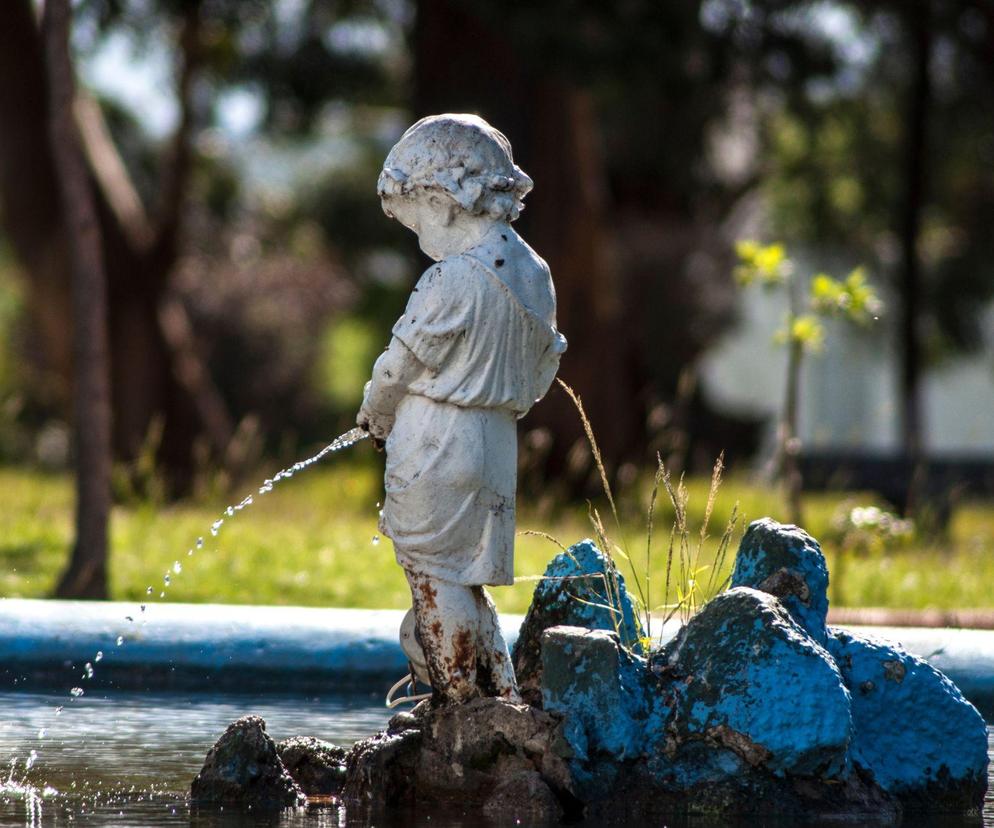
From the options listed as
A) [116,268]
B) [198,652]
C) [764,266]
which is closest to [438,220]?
[198,652]

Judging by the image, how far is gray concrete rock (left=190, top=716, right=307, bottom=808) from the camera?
12.7 ft

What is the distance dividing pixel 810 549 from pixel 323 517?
714 cm

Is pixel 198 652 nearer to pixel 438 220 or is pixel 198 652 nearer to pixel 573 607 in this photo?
pixel 573 607

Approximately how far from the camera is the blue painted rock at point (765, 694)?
3748 millimetres

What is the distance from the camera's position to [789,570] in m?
4.22

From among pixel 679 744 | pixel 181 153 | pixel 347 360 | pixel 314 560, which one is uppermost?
pixel 347 360

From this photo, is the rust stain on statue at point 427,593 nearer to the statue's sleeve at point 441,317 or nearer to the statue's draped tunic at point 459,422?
the statue's draped tunic at point 459,422

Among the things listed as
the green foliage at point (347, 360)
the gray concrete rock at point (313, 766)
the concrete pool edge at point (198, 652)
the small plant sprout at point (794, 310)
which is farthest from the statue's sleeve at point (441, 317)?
the green foliage at point (347, 360)

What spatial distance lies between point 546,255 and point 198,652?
24.7ft

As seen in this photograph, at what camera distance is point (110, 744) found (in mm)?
4578

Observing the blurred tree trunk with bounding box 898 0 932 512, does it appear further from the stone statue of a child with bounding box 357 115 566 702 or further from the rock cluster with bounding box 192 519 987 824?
the stone statue of a child with bounding box 357 115 566 702

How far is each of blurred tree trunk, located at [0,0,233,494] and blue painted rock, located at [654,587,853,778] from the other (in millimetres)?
8970

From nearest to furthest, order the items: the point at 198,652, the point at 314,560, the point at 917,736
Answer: the point at 917,736
the point at 198,652
the point at 314,560

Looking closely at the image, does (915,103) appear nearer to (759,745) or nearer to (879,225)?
(879,225)
